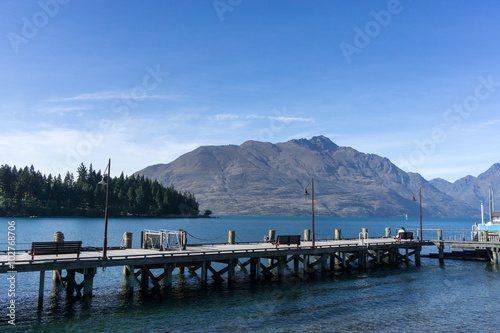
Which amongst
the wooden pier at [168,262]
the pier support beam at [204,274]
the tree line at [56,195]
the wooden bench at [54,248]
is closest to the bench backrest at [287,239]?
the wooden pier at [168,262]

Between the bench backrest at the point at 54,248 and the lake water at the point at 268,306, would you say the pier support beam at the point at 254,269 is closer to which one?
the lake water at the point at 268,306

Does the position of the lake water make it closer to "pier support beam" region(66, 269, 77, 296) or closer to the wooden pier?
"pier support beam" region(66, 269, 77, 296)

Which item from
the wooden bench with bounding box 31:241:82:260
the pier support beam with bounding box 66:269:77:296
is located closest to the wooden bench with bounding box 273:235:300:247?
the pier support beam with bounding box 66:269:77:296

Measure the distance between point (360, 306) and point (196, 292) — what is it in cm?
1223

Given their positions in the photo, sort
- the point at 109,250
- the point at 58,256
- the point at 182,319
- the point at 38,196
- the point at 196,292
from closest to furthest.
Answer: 1. the point at 182,319
2. the point at 58,256
3. the point at 196,292
4. the point at 109,250
5. the point at 38,196

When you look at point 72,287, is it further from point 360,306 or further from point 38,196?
point 38,196

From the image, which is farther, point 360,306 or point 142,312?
point 360,306

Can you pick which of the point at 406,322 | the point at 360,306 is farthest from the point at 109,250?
the point at 406,322

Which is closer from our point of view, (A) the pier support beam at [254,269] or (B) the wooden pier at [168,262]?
(B) the wooden pier at [168,262]

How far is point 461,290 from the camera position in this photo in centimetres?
3447

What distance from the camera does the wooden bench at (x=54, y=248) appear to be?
2586 cm

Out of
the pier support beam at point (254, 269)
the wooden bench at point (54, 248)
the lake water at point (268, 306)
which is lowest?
the lake water at point (268, 306)

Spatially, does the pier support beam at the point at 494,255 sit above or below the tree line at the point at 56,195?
below

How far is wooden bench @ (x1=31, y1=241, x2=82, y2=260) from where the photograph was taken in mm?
25859
